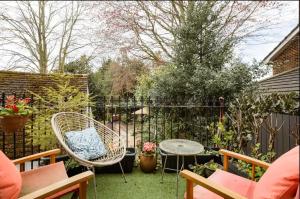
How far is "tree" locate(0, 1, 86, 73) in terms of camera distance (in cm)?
409

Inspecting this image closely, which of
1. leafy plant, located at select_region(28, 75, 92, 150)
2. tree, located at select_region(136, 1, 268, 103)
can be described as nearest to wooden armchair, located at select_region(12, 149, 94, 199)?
leafy plant, located at select_region(28, 75, 92, 150)

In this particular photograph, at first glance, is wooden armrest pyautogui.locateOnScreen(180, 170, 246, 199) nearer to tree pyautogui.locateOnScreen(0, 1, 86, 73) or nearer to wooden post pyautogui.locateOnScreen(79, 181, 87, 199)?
wooden post pyautogui.locateOnScreen(79, 181, 87, 199)

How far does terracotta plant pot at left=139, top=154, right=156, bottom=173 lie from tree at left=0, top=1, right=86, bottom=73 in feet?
8.19

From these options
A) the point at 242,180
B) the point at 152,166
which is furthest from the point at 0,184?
the point at 152,166

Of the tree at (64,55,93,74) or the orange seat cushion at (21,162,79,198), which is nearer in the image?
the orange seat cushion at (21,162,79,198)

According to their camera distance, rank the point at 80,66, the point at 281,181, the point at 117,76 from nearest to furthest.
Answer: the point at 281,181
the point at 80,66
the point at 117,76

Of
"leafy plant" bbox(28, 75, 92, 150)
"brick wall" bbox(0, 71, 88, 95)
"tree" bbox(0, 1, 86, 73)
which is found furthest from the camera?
"tree" bbox(0, 1, 86, 73)

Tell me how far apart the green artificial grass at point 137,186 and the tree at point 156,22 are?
332cm

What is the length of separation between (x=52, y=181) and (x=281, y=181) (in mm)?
1607

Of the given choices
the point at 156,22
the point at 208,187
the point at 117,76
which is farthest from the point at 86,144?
the point at 117,76

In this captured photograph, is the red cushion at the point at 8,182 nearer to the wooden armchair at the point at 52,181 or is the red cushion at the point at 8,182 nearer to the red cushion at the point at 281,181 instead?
the wooden armchair at the point at 52,181

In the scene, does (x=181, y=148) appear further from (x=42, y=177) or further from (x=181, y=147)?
(x=42, y=177)

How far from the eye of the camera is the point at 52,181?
1.88 meters

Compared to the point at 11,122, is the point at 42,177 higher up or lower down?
lower down
